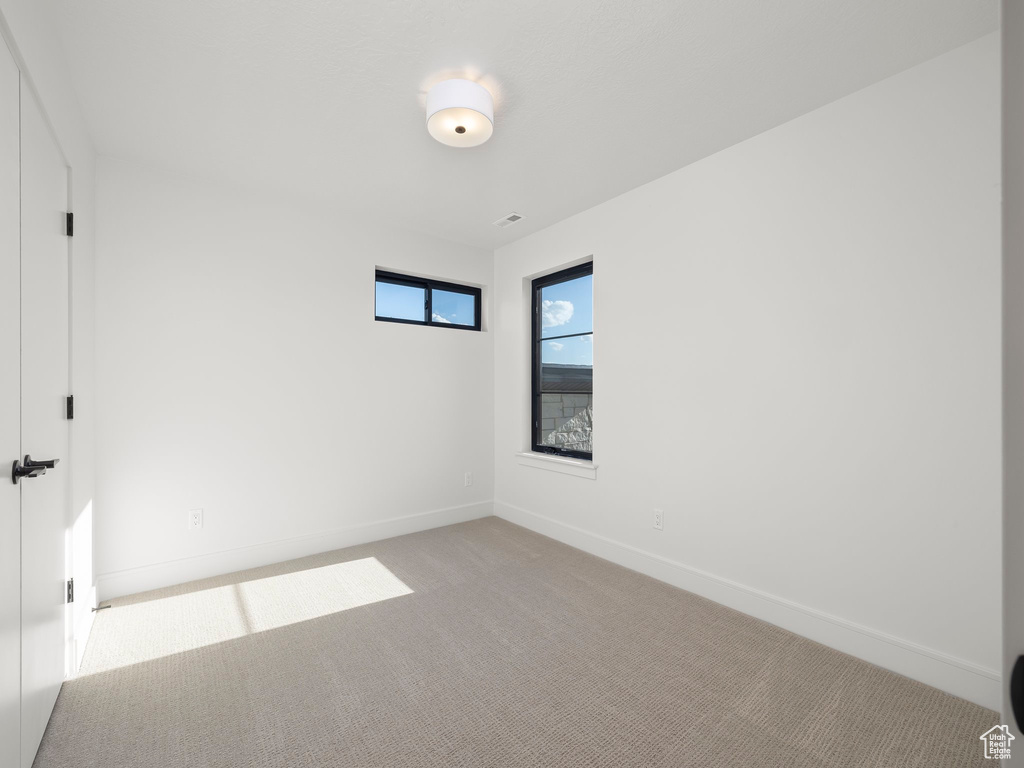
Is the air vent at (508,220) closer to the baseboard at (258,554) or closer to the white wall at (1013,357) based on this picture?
the baseboard at (258,554)

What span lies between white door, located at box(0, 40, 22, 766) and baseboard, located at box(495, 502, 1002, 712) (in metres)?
2.95

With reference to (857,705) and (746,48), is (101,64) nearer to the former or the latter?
(746,48)

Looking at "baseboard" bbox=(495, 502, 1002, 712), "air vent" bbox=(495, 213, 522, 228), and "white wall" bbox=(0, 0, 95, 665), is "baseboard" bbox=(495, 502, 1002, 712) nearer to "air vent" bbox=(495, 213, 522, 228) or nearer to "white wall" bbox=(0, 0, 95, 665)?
"air vent" bbox=(495, 213, 522, 228)

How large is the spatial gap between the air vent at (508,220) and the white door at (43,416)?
2594 millimetres

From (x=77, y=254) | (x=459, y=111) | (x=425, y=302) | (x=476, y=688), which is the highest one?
(x=459, y=111)

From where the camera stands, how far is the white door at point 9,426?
1310mm

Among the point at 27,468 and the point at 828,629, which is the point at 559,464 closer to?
the point at 828,629

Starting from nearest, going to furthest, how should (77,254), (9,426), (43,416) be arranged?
1. (9,426)
2. (43,416)
3. (77,254)

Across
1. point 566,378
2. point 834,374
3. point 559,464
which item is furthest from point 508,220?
point 834,374

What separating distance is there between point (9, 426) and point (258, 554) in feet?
7.37

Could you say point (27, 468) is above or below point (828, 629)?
above

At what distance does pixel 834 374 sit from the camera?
2.28 meters

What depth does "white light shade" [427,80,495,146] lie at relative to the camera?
2.10 m

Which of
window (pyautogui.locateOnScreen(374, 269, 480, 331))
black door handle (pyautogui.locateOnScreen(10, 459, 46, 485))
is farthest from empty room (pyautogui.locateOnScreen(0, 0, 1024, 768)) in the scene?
window (pyautogui.locateOnScreen(374, 269, 480, 331))
